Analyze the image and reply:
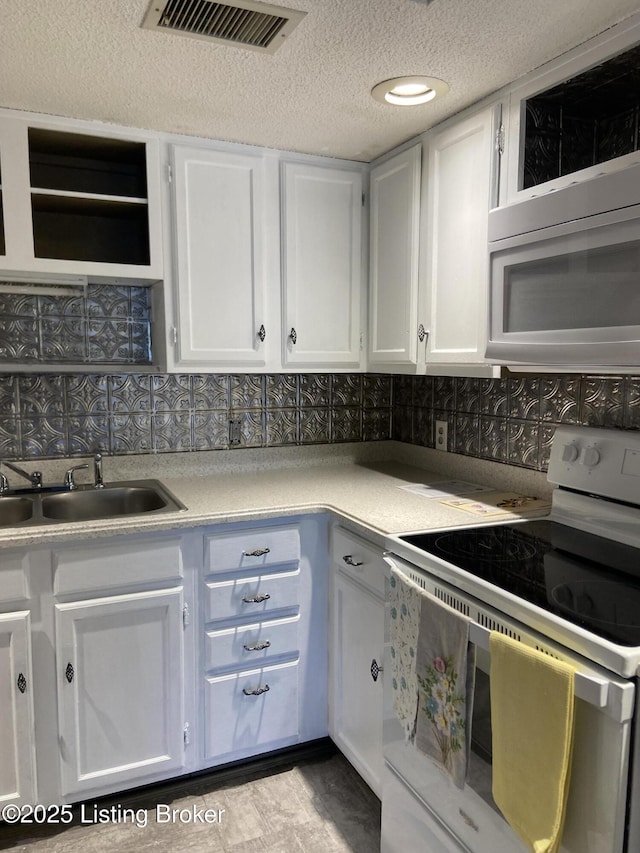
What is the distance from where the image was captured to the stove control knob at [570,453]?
1.70m

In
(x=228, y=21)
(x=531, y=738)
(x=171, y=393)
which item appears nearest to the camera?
(x=531, y=738)

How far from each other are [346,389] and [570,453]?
3.89 ft

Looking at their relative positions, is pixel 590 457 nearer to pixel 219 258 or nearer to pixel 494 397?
pixel 494 397

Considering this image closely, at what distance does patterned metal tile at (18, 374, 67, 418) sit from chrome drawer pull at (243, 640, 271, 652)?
41.7 inches

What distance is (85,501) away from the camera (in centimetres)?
221

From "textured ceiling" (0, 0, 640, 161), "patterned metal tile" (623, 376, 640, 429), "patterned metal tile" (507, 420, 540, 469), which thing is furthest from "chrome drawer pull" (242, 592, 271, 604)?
"textured ceiling" (0, 0, 640, 161)

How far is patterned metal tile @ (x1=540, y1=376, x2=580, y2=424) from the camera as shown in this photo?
187cm

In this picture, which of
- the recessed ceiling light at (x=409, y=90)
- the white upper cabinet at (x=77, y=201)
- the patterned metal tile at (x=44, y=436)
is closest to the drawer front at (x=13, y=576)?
the patterned metal tile at (x=44, y=436)

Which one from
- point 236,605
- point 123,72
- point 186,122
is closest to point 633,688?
point 236,605

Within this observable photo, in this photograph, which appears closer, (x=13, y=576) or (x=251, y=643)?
(x=13, y=576)

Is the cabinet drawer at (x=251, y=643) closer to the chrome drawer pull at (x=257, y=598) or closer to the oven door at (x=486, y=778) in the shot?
the chrome drawer pull at (x=257, y=598)

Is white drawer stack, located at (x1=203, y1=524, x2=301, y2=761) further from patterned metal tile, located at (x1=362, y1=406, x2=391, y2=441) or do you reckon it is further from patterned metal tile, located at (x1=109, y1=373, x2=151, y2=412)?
patterned metal tile, located at (x1=362, y1=406, x2=391, y2=441)

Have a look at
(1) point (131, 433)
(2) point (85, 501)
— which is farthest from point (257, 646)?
(1) point (131, 433)

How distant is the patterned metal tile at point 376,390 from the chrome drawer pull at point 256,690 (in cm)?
127
